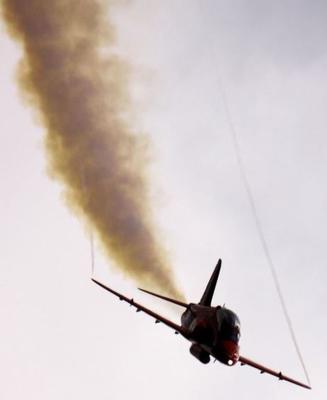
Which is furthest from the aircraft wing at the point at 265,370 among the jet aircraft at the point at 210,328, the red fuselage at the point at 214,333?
the red fuselage at the point at 214,333

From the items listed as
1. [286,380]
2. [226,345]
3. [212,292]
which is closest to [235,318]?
[226,345]

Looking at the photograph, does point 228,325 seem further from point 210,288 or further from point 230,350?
point 210,288

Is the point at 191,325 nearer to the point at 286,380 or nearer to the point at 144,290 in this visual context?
the point at 144,290

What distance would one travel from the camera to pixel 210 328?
33.4m

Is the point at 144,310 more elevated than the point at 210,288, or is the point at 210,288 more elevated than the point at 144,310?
the point at 210,288

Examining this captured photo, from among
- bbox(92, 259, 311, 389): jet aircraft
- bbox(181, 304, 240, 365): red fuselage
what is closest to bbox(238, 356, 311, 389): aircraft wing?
bbox(92, 259, 311, 389): jet aircraft

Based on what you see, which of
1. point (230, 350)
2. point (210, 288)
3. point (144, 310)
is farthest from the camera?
point (210, 288)

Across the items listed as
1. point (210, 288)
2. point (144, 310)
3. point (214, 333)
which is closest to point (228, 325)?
point (214, 333)

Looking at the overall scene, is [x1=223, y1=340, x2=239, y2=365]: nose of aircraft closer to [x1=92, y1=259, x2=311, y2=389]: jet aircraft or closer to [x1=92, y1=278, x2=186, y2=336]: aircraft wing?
[x1=92, y1=259, x2=311, y2=389]: jet aircraft

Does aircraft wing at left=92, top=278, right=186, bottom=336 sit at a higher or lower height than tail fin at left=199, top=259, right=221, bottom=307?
lower

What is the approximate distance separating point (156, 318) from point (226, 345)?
7.02 m

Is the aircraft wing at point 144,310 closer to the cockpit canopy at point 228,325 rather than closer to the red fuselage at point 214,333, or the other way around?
the red fuselage at point 214,333

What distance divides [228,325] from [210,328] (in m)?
1.48

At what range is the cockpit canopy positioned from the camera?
32.4 meters
